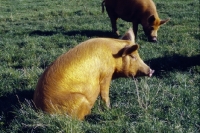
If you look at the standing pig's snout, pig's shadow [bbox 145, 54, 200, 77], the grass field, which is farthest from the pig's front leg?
the standing pig's snout

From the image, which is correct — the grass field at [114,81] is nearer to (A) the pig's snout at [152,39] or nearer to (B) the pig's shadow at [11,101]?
(B) the pig's shadow at [11,101]

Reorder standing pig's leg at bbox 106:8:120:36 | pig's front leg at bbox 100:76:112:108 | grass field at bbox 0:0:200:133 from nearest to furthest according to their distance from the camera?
1. grass field at bbox 0:0:200:133
2. pig's front leg at bbox 100:76:112:108
3. standing pig's leg at bbox 106:8:120:36

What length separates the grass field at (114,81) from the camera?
5.38 meters

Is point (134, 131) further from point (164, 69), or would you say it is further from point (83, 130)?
point (164, 69)

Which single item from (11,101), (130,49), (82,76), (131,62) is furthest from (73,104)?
(11,101)

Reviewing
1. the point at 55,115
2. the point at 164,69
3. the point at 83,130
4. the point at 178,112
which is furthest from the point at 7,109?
the point at 164,69

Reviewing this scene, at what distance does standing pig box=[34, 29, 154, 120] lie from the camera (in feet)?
18.6

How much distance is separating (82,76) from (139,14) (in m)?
8.04

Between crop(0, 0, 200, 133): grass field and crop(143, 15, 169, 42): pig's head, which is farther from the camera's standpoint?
crop(143, 15, 169, 42): pig's head

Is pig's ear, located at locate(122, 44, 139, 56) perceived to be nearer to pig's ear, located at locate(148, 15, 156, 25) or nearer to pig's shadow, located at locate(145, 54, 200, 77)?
pig's shadow, located at locate(145, 54, 200, 77)

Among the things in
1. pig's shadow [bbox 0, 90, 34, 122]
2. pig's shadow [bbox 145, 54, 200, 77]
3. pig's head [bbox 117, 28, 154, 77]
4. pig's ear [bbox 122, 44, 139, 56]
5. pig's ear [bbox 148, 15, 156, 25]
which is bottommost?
pig's shadow [bbox 145, 54, 200, 77]

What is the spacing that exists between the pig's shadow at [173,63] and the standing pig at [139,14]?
2.67 meters

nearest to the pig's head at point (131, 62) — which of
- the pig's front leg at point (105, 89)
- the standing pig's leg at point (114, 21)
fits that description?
the pig's front leg at point (105, 89)

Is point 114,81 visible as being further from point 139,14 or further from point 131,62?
point 139,14
